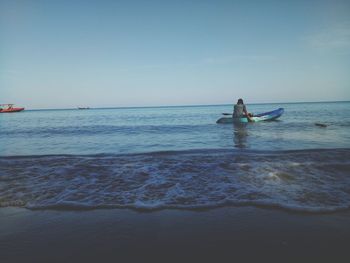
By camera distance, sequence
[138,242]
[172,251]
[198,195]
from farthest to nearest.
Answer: [198,195]
[138,242]
[172,251]

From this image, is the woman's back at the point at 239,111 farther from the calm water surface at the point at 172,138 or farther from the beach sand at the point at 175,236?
the beach sand at the point at 175,236

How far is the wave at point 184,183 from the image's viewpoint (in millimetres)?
4574

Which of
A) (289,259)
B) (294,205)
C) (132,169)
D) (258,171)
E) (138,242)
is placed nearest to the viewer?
(289,259)

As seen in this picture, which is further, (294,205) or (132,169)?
(132,169)

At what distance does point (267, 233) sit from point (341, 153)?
26.0 feet

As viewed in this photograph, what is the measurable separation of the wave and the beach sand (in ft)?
1.18

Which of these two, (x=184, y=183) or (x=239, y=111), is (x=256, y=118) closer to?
(x=239, y=111)

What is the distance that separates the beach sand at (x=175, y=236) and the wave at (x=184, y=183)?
14.1 inches

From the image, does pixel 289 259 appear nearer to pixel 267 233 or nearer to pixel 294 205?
pixel 267 233

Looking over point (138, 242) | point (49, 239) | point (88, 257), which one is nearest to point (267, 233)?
point (138, 242)

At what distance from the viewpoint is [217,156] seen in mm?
9562

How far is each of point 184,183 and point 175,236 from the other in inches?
103

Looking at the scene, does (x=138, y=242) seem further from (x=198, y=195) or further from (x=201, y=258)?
(x=198, y=195)

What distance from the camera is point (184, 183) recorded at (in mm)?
5938
